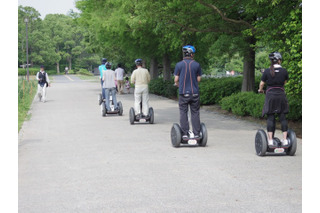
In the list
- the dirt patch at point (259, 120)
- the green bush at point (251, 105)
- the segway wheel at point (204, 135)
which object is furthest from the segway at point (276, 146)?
the green bush at point (251, 105)

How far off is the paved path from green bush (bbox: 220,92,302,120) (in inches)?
45.0

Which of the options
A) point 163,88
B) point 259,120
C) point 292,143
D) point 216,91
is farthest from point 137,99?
point 163,88

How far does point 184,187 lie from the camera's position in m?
6.54

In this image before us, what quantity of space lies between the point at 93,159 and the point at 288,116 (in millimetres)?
6235

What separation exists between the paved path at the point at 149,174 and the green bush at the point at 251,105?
1.14 meters

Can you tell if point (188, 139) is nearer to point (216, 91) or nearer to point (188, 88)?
point (188, 88)

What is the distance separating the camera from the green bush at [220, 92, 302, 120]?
42.3 feet

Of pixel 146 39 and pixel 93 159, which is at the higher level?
pixel 146 39

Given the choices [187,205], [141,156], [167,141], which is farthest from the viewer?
[167,141]

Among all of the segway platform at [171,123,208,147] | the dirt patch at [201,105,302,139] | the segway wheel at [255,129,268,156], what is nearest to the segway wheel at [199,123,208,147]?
the segway platform at [171,123,208,147]

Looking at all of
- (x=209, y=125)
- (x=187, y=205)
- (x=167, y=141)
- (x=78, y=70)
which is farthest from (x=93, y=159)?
(x=78, y=70)

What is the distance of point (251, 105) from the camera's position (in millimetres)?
14625
